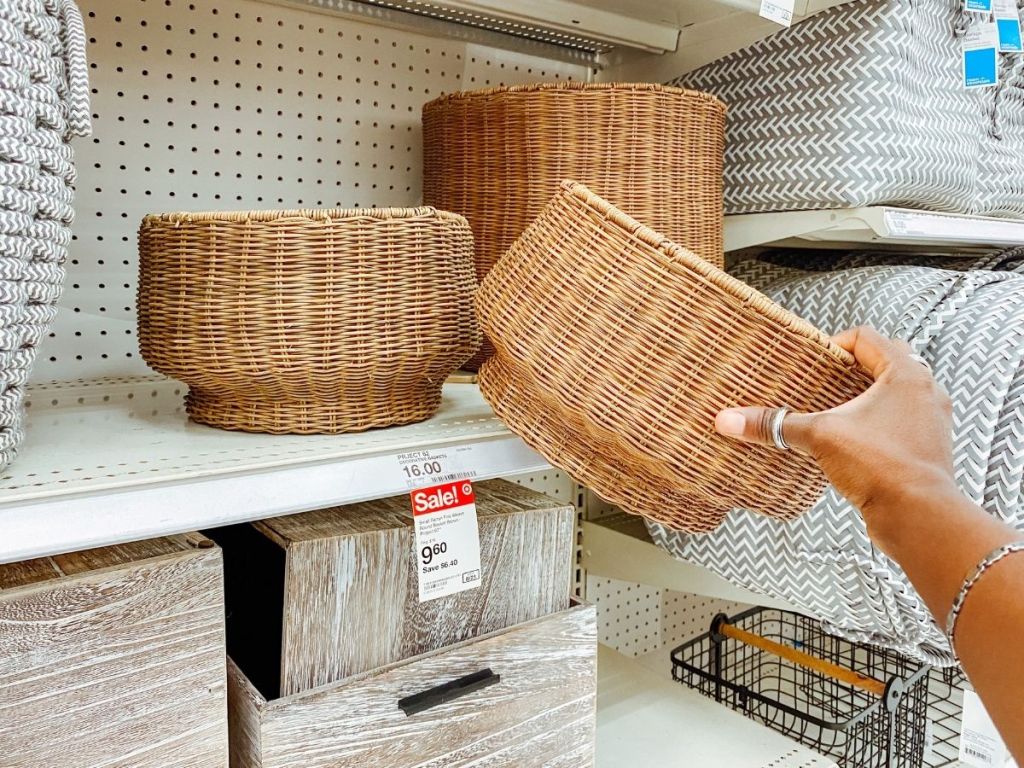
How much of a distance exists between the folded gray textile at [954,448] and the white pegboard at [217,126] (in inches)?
24.0

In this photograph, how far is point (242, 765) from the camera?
71 cm

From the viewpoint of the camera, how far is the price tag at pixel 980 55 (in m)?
1.13

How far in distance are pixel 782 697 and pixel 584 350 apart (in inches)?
52.5

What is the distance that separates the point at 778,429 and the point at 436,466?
29 centimetres

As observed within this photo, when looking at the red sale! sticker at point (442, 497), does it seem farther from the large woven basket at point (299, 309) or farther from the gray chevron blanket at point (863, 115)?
the gray chevron blanket at point (863, 115)

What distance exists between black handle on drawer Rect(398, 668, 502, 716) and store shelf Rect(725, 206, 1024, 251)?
0.69m

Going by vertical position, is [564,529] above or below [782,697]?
above

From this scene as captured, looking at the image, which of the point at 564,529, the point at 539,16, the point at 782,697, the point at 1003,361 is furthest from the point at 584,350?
the point at 782,697

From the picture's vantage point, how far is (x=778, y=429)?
0.60m

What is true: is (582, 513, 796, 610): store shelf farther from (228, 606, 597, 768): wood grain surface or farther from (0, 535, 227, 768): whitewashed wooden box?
(0, 535, 227, 768): whitewashed wooden box

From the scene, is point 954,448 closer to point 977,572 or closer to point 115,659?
point 977,572

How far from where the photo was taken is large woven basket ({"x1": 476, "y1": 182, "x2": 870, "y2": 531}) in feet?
2.00

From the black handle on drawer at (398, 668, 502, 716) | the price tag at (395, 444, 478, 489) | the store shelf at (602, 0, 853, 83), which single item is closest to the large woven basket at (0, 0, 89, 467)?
the price tag at (395, 444, 478, 489)

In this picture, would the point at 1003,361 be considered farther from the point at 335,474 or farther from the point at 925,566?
the point at 335,474
